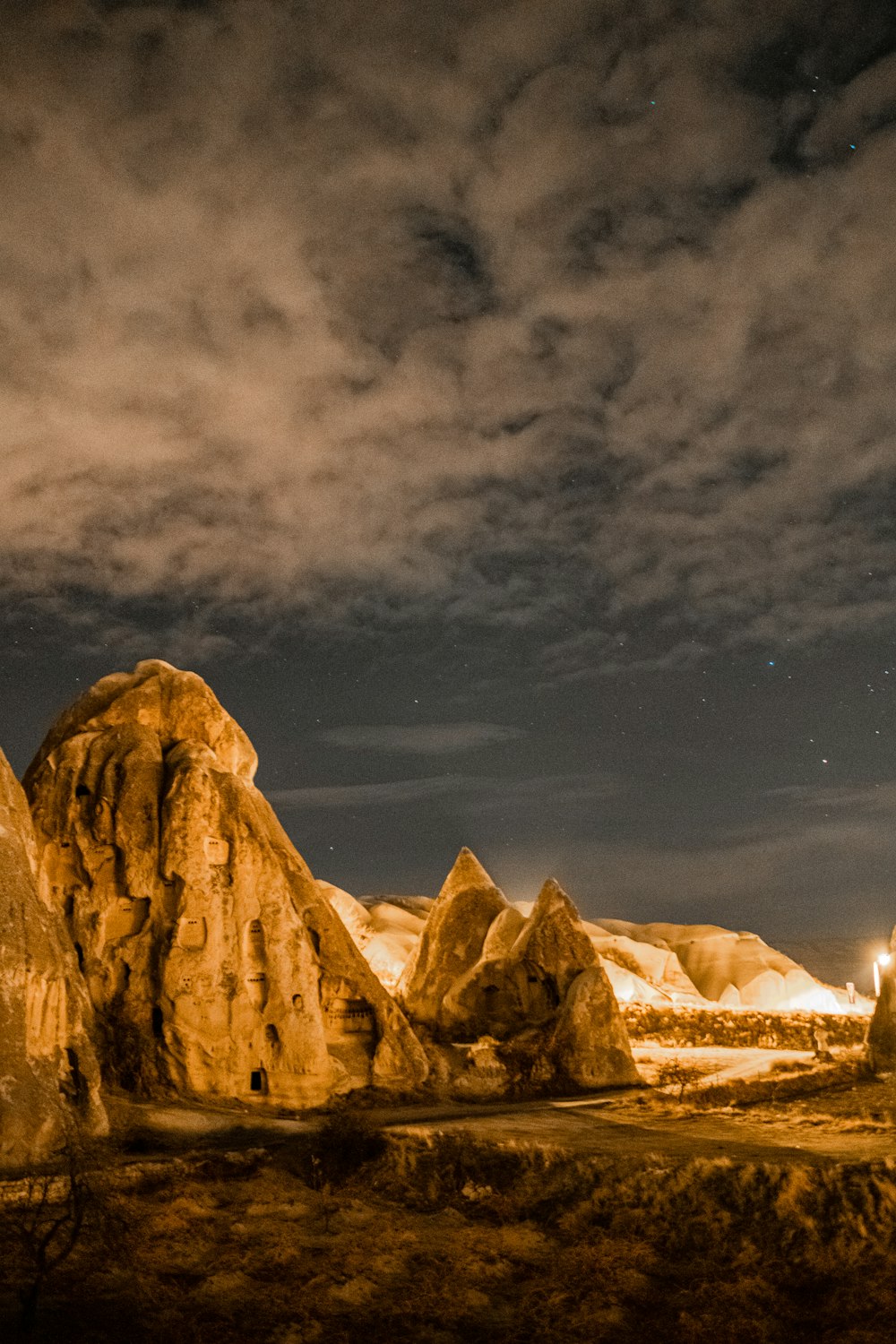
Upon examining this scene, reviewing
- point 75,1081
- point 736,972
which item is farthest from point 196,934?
point 736,972

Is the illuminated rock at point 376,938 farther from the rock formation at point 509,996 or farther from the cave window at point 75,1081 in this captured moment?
the cave window at point 75,1081

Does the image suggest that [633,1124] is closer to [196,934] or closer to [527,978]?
[196,934]

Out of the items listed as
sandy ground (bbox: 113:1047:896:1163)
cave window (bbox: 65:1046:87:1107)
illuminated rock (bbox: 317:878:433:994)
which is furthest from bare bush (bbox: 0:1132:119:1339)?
illuminated rock (bbox: 317:878:433:994)

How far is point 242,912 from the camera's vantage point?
1977cm

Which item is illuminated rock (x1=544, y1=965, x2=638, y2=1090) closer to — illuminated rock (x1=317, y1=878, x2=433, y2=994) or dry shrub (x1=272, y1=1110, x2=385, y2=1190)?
dry shrub (x1=272, y1=1110, x2=385, y2=1190)

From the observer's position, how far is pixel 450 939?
29641mm

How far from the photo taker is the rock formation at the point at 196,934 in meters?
18.4

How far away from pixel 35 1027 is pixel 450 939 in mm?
16752

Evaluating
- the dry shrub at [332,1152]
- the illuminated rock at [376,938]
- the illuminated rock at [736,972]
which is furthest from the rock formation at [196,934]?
the illuminated rock at [736,972]

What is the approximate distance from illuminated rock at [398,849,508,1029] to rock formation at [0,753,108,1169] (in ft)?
46.8

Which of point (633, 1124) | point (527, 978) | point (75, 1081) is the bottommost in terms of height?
point (633, 1124)

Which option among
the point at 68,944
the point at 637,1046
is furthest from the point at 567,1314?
the point at 637,1046

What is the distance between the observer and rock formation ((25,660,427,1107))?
18359 millimetres

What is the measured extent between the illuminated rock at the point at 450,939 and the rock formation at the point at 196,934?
7260 mm
